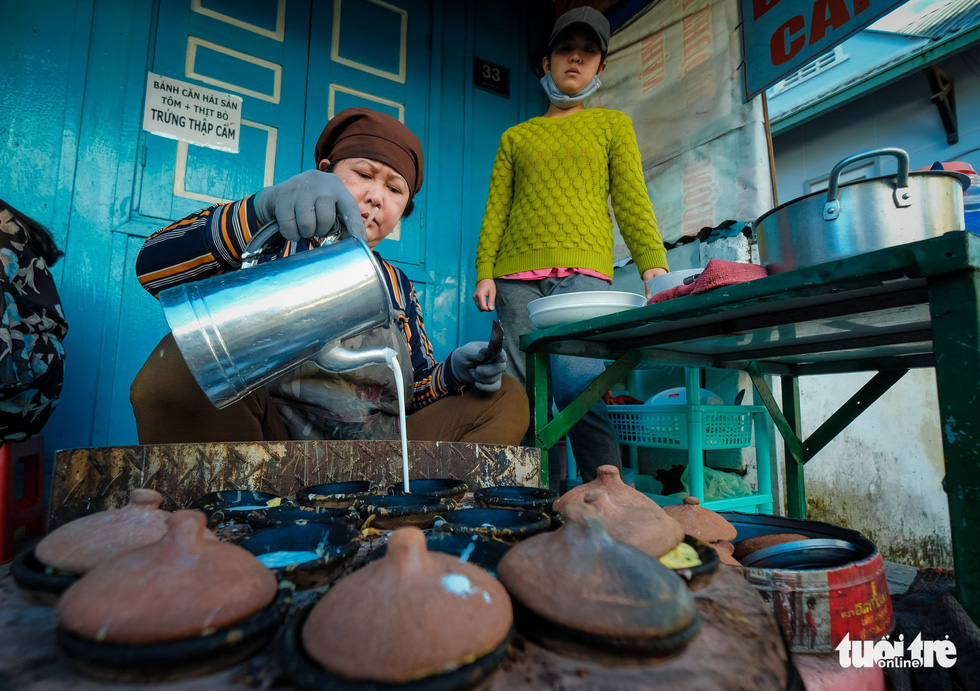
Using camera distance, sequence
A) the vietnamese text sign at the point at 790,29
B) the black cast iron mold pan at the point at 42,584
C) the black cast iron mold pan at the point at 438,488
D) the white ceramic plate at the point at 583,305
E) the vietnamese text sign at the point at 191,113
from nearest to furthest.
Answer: the black cast iron mold pan at the point at 42,584, the black cast iron mold pan at the point at 438,488, the white ceramic plate at the point at 583,305, the vietnamese text sign at the point at 790,29, the vietnamese text sign at the point at 191,113

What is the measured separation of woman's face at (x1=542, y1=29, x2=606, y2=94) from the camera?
2.11 meters

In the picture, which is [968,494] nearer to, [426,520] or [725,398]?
[426,520]

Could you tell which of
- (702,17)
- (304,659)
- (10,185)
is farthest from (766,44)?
(10,185)

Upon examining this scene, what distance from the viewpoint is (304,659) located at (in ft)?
1.02

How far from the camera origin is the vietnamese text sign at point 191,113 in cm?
221

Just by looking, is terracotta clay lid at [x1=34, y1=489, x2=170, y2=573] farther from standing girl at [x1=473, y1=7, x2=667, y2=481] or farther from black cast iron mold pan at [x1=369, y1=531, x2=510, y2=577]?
standing girl at [x1=473, y1=7, x2=667, y2=481]

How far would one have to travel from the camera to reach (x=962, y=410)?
26.9 inches

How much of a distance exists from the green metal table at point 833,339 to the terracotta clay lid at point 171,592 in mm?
856

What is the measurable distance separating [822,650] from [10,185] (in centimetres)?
287

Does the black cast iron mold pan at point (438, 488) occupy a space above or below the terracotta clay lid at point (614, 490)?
below

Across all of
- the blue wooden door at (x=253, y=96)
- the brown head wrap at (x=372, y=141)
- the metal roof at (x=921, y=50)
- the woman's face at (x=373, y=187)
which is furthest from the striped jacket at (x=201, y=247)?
the metal roof at (x=921, y=50)

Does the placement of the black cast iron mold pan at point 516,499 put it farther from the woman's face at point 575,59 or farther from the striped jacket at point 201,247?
the woman's face at point 575,59

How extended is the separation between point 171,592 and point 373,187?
145 cm

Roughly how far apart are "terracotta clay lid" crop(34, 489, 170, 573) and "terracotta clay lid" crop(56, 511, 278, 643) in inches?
4.3
